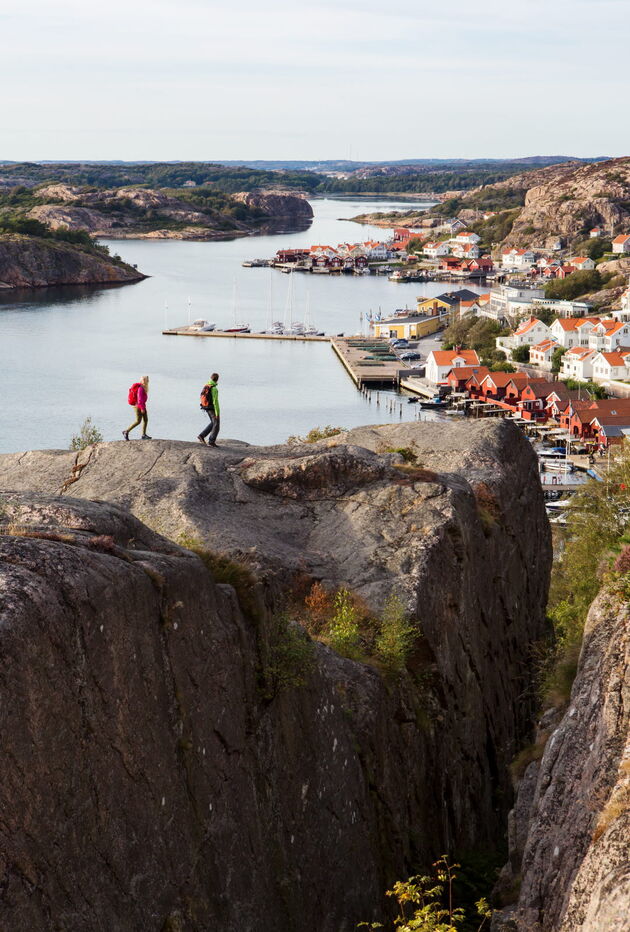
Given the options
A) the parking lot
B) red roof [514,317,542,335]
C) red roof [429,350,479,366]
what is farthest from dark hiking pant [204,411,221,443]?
red roof [514,317,542,335]

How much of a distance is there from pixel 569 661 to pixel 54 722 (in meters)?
10.7

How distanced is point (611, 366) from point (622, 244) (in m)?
88.6

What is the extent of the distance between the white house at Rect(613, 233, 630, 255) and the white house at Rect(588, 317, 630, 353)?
231 ft

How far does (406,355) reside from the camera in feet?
393

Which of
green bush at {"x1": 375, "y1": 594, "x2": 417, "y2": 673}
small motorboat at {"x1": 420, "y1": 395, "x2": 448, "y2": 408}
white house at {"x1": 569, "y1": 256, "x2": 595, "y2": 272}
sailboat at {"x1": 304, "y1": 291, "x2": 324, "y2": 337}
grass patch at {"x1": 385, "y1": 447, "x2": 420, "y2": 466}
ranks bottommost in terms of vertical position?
small motorboat at {"x1": 420, "y1": 395, "x2": 448, "y2": 408}

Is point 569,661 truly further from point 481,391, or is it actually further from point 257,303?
point 257,303

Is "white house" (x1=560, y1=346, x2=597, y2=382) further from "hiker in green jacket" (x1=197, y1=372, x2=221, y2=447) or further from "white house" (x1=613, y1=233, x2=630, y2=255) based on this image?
"hiker in green jacket" (x1=197, y1=372, x2=221, y2=447)

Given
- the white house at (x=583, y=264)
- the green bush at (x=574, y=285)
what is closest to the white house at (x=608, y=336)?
the green bush at (x=574, y=285)

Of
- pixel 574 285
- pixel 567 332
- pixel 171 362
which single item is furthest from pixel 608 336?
pixel 171 362

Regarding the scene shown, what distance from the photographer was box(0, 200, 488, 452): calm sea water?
8294 cm

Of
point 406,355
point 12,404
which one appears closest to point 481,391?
point 406,355

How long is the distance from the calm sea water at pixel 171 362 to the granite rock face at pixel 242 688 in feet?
175

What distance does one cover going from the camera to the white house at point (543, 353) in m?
116

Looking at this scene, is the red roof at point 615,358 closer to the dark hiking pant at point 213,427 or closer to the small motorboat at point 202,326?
the small motorboat at point 202,326
